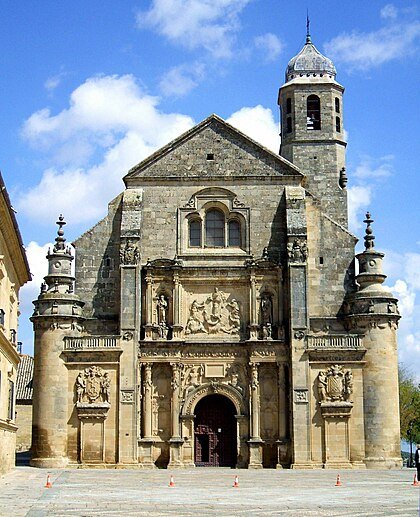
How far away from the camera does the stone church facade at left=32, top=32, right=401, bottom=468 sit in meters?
46.6

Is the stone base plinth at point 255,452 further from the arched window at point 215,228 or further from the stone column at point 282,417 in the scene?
the arched window at point 215,228

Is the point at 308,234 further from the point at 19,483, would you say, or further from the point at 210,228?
the point at 19,483

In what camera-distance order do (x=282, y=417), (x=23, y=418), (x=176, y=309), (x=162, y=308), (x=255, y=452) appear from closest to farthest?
(x=255, y=452) → (x=282, y=417) → (x=176, y=309) → (x=162, y=308) → (x=23, y=418)

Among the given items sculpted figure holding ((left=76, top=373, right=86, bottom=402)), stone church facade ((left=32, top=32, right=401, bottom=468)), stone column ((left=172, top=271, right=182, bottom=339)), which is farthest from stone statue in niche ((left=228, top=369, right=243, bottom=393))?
sculpted figure holding ((left=76, top=373, right=86, bottom=402))

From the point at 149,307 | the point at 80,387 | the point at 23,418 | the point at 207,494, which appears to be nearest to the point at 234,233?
the point at 149,307

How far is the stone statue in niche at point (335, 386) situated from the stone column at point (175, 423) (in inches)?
279

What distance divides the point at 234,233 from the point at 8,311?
1644cm

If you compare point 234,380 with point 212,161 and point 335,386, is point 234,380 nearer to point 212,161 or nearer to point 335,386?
point 335,386

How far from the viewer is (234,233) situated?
1975 inches

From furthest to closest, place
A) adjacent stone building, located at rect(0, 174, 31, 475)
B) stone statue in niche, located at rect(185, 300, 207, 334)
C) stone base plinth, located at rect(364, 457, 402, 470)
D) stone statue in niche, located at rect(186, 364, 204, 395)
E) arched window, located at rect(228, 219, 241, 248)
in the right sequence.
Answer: arched window, located at rect(228, 219, 241, 248) → stone statue in niche, located at rect(185, 300, 207, 334) → stone statue in niche, located at rect(186, 364, 204, 395) → stone base plinth, located at rect(364, 457, 402, 470) → adjacent stone building, located at rect(0, 174, 31, 475)

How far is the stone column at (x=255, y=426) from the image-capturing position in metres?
A: 46.8

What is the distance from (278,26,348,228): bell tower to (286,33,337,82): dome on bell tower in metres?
0.06

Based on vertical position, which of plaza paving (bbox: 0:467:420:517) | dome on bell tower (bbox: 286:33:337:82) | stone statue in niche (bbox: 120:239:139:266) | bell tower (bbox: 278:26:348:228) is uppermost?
dome on bell tower (bbox: 286:33:337:82)

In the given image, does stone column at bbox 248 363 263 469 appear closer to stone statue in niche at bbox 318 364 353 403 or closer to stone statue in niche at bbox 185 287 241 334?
stone statue in niche at bbox 185 287 241 334
